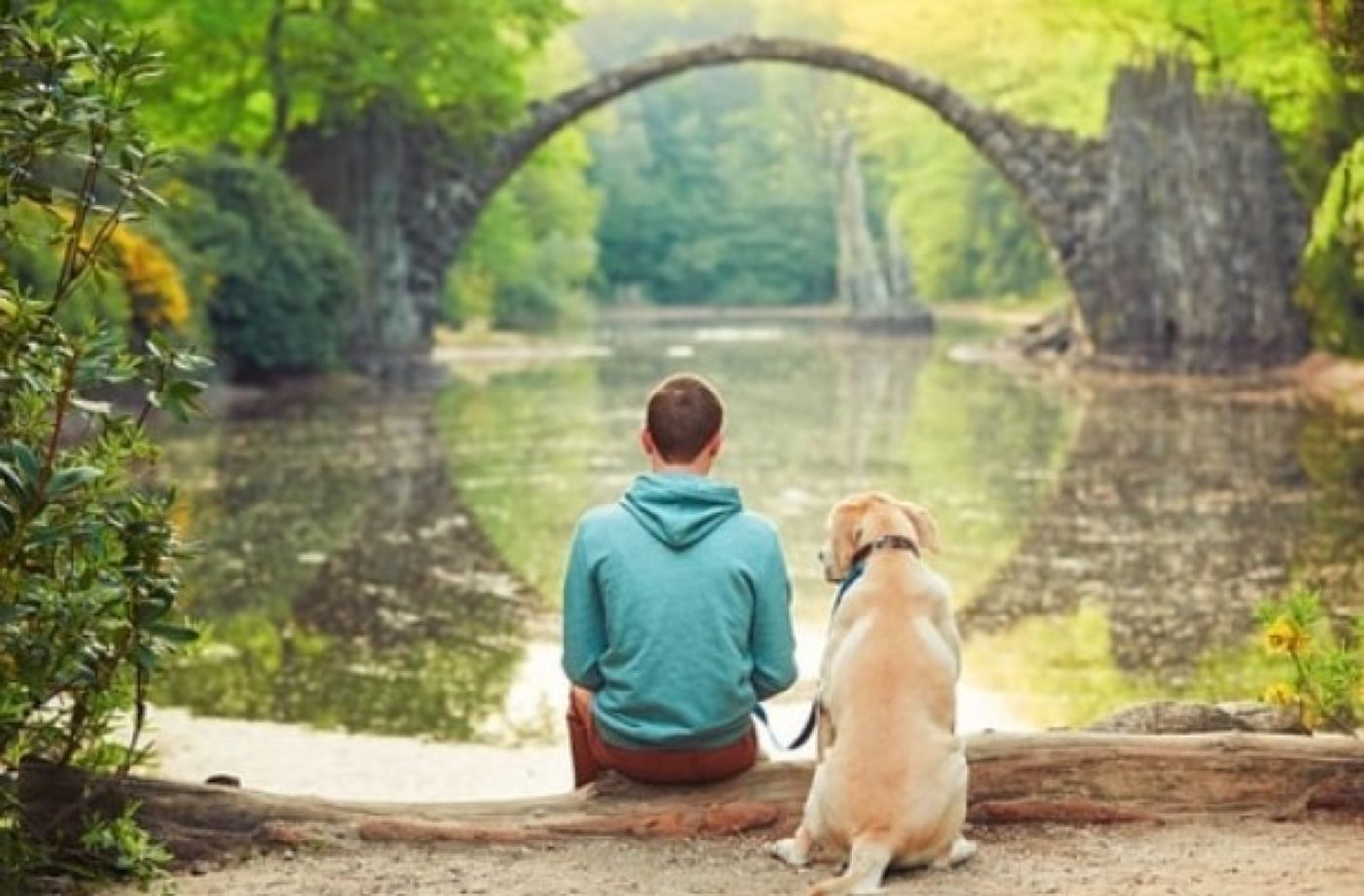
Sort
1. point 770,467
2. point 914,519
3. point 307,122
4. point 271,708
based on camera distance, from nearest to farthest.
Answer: point 914,519, point 271,708, point 770,467, point 307,122

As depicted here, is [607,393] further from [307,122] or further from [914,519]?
[914,519]

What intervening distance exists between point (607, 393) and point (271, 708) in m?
19.6

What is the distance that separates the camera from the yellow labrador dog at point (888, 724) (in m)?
5.03

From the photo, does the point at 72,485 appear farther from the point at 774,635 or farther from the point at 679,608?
the point at 774,635

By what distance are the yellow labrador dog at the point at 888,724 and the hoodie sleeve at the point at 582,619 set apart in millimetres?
673

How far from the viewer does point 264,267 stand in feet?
95.7

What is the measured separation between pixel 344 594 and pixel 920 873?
7955 mm

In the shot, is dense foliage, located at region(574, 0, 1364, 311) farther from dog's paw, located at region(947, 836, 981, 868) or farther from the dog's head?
dog's paw, located at region(947, 836, 981, 868)

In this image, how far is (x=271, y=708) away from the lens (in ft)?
32.0

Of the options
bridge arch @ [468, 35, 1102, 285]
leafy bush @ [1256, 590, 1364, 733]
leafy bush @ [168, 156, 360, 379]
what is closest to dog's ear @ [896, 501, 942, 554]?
leafy bush @ [1256, 590, 1364, 733]

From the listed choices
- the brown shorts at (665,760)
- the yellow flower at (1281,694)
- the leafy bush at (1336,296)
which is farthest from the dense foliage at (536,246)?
the brown shorts at (665,760)

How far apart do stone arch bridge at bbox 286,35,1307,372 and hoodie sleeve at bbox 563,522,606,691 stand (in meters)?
27.7

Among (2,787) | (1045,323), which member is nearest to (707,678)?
Result: (2,787)

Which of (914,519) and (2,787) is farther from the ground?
(914,519)
